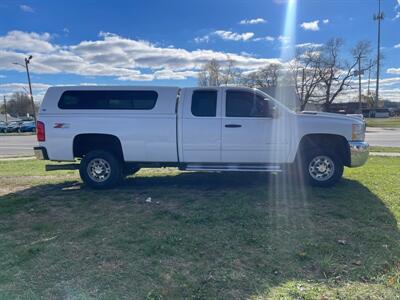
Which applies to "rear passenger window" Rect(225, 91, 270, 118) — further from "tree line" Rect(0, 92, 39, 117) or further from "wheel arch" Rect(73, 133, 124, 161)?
"tree line" Rect(0, 92, 39, 117)

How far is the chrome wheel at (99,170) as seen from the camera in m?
6.78

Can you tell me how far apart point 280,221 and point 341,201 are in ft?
5.06

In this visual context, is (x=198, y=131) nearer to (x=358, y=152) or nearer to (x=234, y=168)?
(x=234, y=168)

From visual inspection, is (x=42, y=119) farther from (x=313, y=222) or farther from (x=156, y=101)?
(x=313, y=222)

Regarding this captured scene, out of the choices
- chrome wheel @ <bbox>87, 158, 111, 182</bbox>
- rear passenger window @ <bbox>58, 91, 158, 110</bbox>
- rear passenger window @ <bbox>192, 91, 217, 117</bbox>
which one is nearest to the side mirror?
rear passenger window @ <bbox>192, 91, 217, 117</bbox>

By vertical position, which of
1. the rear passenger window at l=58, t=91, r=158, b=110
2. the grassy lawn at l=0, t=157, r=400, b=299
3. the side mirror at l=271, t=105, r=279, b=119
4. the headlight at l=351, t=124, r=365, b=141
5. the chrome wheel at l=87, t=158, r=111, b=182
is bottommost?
the grassy lawn at l=0, t=157, r=400, b=299

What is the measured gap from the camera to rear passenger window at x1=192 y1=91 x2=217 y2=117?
655cm

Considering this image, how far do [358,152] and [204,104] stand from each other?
313cm

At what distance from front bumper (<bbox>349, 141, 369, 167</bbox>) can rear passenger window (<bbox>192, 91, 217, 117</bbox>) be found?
274 centimetres

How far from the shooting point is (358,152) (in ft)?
21.0

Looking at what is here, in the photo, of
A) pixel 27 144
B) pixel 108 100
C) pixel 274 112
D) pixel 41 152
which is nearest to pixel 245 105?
pixel 274 112

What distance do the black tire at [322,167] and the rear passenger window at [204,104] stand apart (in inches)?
80.5

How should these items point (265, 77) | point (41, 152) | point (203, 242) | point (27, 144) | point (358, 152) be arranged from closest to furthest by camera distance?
point (203, 242) → point (358, 152) → point (41, 152) → point (27, 144) → point (265, 77)

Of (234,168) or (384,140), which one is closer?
(234,168)
